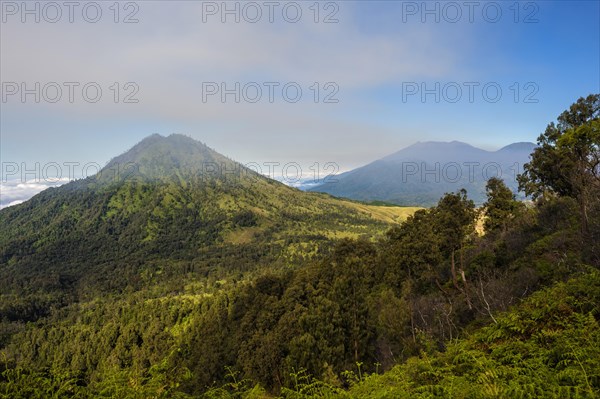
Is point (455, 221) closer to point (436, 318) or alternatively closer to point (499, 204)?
point (436, 318)

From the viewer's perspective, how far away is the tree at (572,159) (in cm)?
2075

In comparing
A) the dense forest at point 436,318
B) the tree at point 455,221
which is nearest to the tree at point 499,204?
the dense forest at point 436,318

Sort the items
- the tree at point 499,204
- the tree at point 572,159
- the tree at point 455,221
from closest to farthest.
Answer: the tree at point 572,159 < the tree at point 455,221 < the tree at point 499,204

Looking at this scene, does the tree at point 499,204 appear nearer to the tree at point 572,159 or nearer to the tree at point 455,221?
the tree at point 572,159

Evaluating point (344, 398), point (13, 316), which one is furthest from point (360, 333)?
point (13, 316)

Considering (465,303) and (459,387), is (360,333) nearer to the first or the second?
(465,303)

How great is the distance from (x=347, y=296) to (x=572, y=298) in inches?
1267

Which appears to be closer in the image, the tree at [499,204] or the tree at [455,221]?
the tree at [455,221]

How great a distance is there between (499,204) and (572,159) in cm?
2343

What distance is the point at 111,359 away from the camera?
99.1m

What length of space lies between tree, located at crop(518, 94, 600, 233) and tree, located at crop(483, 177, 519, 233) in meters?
2.69

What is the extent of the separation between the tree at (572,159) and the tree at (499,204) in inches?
106

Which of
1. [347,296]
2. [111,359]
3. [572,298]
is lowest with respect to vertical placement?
[111,359]

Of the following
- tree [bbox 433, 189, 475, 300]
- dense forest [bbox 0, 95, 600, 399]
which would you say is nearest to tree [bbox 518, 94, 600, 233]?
dense forest [bbox 0, 95, 600, 399]
